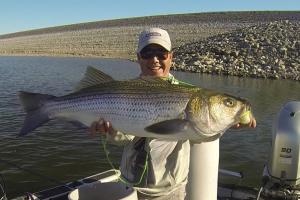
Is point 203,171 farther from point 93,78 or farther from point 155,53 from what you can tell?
point 93,78

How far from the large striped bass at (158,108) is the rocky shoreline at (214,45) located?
97.7 feet

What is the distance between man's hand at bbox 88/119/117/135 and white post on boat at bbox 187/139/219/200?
115 cm

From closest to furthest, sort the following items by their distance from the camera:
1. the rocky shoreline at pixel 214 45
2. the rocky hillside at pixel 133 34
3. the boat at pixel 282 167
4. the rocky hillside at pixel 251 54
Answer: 1. the boat at pixel 282 167
2. the rocky hillside at pixel 251 54
3. the rocky shoreline at pixel 214 45
4. the rocky hillside at pixel 133 34

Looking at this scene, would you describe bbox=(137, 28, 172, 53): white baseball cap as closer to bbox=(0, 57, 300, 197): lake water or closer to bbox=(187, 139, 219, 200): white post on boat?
bbox=(187, 139, 219, 200): white post on boat

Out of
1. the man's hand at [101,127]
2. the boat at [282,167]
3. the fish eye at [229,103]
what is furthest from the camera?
the boat at [282,167]

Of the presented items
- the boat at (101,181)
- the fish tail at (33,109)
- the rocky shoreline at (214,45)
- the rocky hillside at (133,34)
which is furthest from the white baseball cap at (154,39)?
the rocky hillside at (133,34)

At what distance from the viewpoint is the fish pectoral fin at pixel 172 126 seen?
4.23 m

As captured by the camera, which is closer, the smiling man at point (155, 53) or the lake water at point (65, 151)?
the smiling man at point (155, 53)

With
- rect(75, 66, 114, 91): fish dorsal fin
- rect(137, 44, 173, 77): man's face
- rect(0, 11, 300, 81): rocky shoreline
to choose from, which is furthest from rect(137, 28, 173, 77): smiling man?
rect(0, 11, 300, 81): rocky shoreline

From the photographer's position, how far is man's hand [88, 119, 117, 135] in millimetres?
4652

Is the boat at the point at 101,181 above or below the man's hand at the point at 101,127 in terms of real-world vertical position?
below

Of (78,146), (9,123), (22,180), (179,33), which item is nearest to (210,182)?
(22,180)

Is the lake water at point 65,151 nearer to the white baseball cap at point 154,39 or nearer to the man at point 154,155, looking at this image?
the man at point 154,155

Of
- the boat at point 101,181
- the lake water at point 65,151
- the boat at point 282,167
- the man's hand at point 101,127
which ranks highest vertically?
the man's hand at point 101,127
